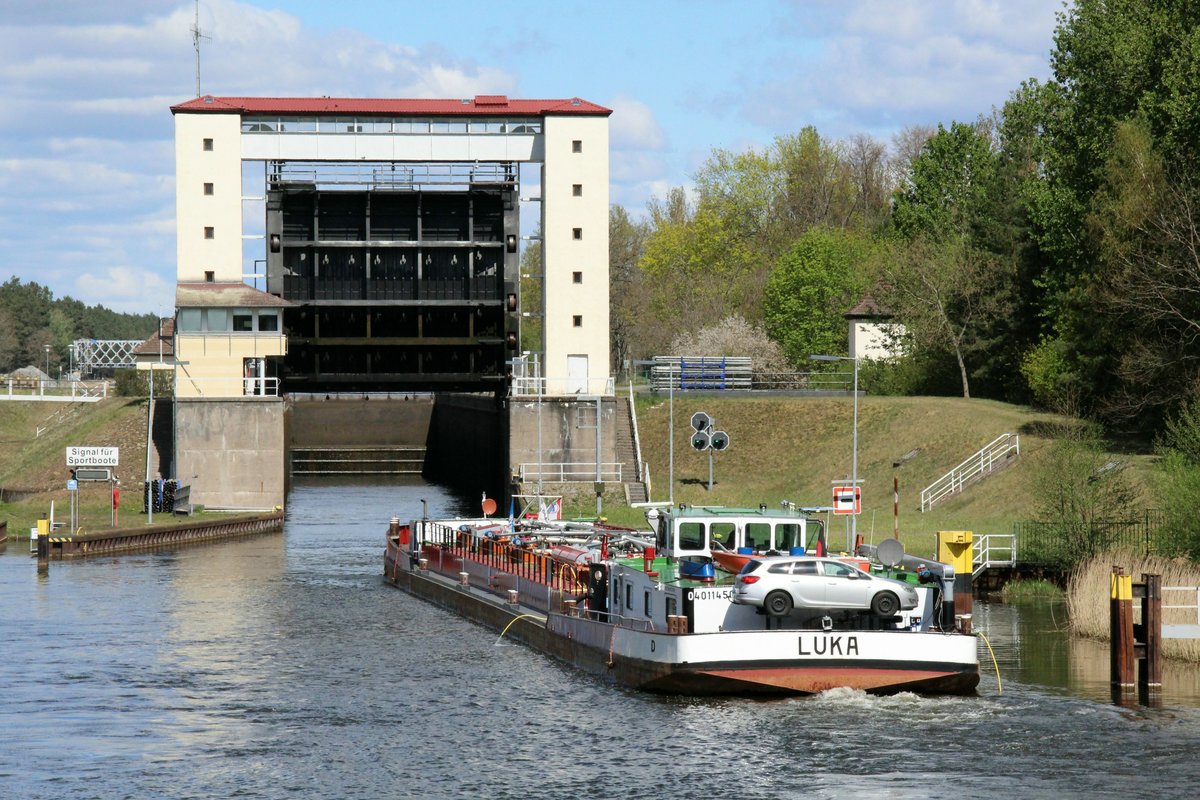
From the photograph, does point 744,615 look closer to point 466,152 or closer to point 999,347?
point 466,152

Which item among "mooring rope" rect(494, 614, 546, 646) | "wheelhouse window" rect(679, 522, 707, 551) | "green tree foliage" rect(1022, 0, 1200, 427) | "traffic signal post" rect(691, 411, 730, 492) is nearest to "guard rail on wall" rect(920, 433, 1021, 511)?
"green tree foliage" rect(1022, 0, 1200, 427)

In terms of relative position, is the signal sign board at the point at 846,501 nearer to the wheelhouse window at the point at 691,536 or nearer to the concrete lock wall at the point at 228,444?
the wheelhouse window at the point at 691,536

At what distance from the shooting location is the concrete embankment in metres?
52.3

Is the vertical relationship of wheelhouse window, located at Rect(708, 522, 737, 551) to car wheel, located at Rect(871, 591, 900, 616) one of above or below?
above

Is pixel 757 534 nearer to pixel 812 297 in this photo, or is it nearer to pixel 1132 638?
pixel 1132 638

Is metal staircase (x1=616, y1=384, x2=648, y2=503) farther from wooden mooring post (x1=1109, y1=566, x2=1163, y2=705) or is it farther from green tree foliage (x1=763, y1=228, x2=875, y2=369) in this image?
wooden mooring post (x1=1109, y1=566, x2=1163, y2=705)

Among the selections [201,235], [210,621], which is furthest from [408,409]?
[210,621]

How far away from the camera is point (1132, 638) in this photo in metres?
29.3

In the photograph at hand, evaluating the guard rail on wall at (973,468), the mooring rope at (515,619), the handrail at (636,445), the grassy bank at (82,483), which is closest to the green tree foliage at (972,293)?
the guard rail on wall at (973,468)

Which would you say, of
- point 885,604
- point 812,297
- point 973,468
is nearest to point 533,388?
point 973,468

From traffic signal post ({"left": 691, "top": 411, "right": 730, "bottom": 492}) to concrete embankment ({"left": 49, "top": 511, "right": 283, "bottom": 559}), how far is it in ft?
54.1

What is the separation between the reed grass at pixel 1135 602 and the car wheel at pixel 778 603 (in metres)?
8.83

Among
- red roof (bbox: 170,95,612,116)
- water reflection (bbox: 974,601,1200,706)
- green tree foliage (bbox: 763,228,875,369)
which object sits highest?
red roof (bbox: 170,95,612,116)

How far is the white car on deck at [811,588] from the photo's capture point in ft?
92.1
